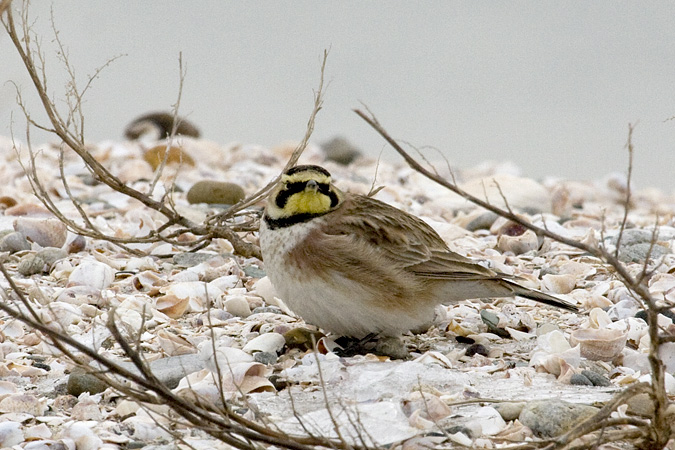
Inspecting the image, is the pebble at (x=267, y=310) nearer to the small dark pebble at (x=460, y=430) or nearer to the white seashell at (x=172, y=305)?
the white seashell at (x=172, y=305)

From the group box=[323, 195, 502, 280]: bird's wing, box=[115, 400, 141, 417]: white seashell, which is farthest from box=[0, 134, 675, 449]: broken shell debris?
box=[323, 195, 502, 280]: bird's wing

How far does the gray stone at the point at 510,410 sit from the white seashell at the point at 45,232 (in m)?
4.08

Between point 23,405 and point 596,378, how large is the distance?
Answer: 272 centimetres

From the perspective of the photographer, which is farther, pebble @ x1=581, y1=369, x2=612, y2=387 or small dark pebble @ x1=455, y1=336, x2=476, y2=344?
small dark pebble @ x1=455, y1=336, x2=476, y2=344

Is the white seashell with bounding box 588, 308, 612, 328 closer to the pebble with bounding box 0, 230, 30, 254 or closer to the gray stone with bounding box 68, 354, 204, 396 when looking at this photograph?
the gray stone with bounding box 68, 354, 204, 396

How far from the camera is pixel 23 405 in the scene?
4.20 m

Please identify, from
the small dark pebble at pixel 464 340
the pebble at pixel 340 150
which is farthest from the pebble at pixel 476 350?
the pebble at pixel 340 150

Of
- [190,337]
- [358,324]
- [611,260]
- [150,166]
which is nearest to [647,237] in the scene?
[358,324]

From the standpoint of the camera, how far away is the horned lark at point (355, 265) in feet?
16.0

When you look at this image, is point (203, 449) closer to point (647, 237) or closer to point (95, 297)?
point (95, 297)

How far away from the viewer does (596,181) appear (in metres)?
13.5

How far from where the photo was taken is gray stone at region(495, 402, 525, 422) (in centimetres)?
399

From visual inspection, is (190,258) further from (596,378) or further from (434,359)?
(596,378)

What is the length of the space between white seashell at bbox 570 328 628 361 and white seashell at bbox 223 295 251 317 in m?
1.96
